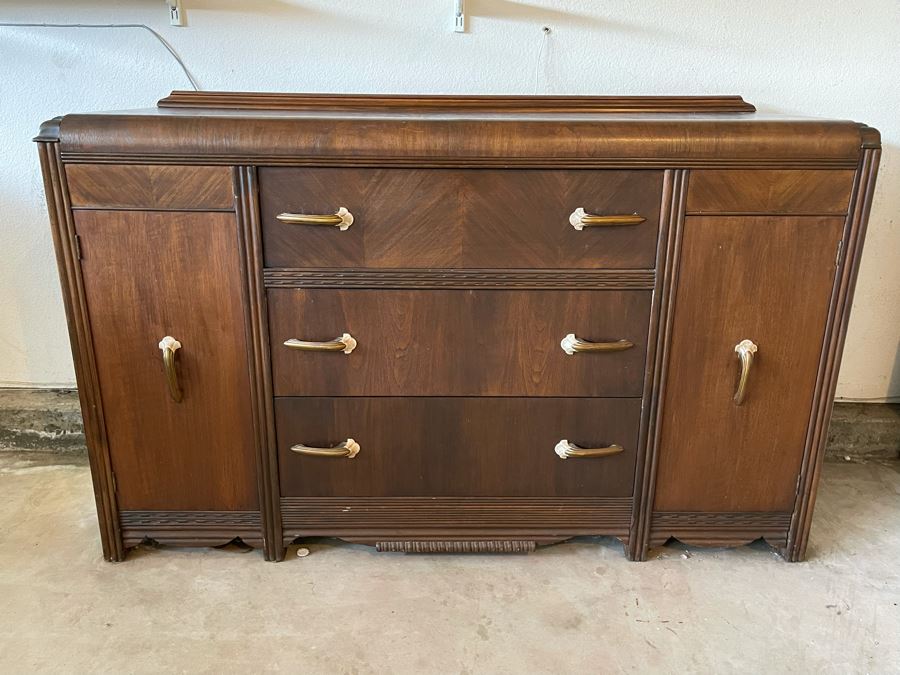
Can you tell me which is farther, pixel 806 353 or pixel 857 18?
pixel 857 18

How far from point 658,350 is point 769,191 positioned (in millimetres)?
367

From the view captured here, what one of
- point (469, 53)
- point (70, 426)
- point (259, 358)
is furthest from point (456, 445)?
point (70, 426)

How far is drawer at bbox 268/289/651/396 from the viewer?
137cm

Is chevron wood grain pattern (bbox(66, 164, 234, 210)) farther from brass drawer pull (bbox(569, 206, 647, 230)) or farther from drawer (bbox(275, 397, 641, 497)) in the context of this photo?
brass drawer pull (bbox(569, 206, 647, 230))

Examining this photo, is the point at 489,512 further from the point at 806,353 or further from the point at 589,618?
the point at 806,353

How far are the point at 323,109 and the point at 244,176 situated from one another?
393 millimetres

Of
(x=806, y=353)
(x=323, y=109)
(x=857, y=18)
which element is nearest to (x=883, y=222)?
(x=857, y=18)

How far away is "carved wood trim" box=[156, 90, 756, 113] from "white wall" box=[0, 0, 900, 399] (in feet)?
0.35

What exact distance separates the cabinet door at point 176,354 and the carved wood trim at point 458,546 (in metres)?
0.32

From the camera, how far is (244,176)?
4.24 feet

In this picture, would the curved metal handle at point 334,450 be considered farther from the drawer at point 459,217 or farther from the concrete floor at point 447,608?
the drawer at point 459,217

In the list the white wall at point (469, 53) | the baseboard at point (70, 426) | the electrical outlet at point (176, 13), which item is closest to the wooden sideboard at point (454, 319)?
→ the white wall at point (469, 53)

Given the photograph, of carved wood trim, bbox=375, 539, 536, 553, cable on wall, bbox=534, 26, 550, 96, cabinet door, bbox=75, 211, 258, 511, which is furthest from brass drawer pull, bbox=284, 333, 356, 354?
cable on wall, bbox=534, 26, 550, 96

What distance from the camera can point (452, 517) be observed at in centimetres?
152
